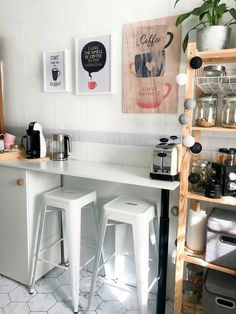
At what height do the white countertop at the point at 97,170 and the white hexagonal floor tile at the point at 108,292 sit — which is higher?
the white countertop at the point at 97,170

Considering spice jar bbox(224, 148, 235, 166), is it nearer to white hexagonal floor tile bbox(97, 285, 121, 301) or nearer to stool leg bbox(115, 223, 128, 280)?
stool leg bbox(115, 223, 128, 280)

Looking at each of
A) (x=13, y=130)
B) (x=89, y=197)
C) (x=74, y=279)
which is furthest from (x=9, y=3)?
(x=74, y=279)

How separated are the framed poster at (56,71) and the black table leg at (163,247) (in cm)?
115

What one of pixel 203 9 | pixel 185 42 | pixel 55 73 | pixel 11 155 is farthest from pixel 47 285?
pixel 203 9

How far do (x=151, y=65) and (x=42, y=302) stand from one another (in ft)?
5.73

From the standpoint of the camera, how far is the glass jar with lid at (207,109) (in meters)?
1.45

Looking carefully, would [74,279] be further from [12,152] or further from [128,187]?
[12,152]

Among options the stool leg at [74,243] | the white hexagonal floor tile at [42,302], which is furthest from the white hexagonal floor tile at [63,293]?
the stool leg at [74,243]

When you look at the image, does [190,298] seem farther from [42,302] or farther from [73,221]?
[42,302]

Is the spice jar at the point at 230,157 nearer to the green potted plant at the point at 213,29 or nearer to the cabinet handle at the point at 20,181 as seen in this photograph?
the green potted plant at the point at 213,29

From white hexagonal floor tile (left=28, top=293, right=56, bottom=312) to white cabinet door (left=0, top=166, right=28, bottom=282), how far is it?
0.19 meters

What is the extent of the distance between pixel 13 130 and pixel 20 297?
1395 millimetres

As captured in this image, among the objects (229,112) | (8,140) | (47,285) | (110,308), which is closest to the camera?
(229,112)

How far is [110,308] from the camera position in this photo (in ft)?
5.84
